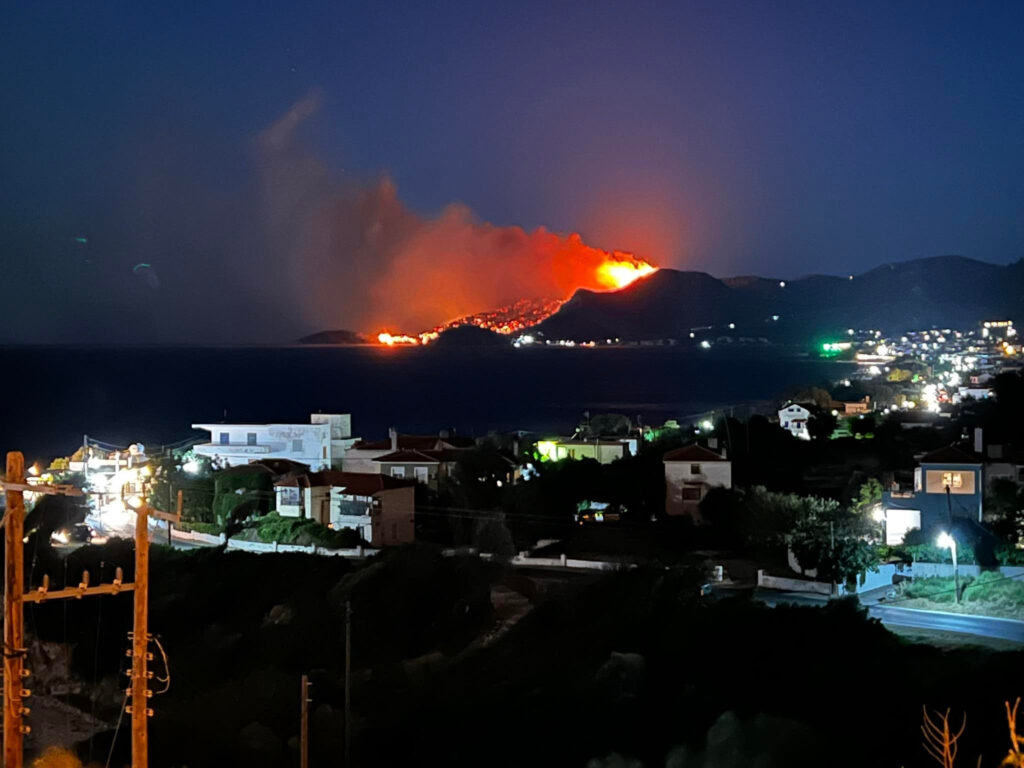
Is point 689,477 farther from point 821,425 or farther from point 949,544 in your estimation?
point 821,425

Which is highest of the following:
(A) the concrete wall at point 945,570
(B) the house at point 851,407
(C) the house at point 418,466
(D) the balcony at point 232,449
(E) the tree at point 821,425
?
(B) the house at point 851,407

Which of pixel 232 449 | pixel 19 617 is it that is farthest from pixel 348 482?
pixel 19 617

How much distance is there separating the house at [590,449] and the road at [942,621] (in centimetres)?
1523

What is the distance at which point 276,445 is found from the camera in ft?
94.3

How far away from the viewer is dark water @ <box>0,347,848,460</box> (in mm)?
58344

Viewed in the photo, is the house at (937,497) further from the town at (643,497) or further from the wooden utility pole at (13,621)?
the wooden utility pole at (13,621)

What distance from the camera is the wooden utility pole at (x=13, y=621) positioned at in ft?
18.3

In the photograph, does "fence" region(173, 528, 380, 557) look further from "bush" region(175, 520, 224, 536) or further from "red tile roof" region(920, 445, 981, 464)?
"red tile roof" region(920, 445, 981, 464)

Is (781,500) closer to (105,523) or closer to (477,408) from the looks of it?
(105,523)

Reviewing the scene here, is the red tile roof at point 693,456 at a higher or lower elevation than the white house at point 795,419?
lower

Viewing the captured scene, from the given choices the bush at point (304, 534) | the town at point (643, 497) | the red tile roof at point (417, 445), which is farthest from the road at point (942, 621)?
the red tile roof at point (417, 445)

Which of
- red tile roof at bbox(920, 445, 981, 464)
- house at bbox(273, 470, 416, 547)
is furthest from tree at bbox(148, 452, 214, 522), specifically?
red tile roof at bbox(920, 445, 981, 464)

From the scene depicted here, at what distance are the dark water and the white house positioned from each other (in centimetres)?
1979

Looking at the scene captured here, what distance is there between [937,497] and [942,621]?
191 inches
